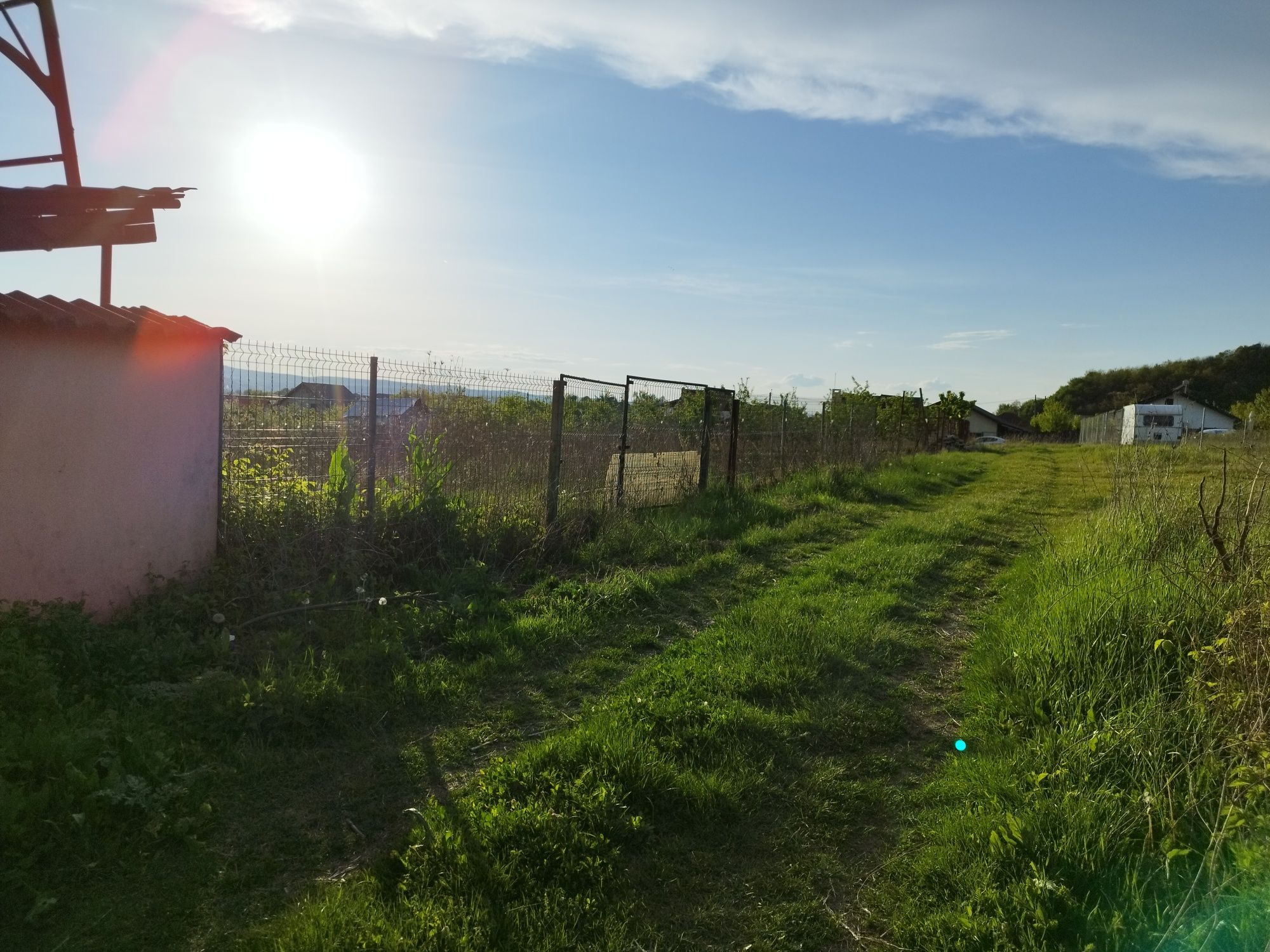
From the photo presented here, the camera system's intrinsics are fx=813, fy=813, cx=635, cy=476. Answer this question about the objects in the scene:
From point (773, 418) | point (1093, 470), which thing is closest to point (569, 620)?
point (773, 418)

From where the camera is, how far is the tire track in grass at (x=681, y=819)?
286 centimetres

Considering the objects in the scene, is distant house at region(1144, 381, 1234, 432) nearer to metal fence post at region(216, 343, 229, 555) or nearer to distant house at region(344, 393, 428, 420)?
distant house at region(344, 393, 428, 420)

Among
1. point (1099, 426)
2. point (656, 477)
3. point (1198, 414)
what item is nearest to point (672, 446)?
point (656, 477)

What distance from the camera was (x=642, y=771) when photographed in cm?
372

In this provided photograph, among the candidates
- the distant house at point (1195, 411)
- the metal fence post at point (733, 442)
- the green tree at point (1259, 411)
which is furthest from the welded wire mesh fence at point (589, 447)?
the distant house at point (1195, 411)

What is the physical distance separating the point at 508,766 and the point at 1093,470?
63.5 feet

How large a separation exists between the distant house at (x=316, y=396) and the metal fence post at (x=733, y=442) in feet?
23.0

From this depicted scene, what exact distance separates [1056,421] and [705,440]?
72.0 m

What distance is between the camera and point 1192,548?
571 cm

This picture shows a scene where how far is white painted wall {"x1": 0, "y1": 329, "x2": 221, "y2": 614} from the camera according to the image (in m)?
5.11

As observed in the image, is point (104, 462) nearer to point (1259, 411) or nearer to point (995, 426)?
point (1259, 411)

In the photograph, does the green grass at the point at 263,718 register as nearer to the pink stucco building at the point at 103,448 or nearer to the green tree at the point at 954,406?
the pink stucco building at the point at 103,448

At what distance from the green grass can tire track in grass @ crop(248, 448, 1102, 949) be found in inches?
12.6

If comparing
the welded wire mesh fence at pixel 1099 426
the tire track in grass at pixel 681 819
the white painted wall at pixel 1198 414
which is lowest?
the tire track in grass at pixel 681 819
